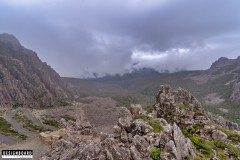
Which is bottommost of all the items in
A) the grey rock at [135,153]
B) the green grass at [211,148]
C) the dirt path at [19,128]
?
the dirt path at [19,128]

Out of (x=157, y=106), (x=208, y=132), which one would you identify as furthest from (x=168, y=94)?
(x=208, y=132)

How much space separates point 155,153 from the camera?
39531 millimetres

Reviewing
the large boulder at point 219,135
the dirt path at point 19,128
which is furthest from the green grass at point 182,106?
the dirt path at point 19,128

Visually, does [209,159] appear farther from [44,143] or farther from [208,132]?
[44,143]

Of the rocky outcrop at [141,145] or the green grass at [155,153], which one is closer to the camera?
the green grass at [155,153]

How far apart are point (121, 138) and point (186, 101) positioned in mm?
39213

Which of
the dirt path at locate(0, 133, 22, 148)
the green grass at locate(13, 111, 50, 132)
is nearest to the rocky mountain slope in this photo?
the dirt path at locate(0, 133, 22, 148)

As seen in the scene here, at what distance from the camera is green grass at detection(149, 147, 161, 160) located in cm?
3890

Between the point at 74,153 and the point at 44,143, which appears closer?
the point at 74,153

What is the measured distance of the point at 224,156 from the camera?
156ft

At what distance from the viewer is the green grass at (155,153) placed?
38900 mm

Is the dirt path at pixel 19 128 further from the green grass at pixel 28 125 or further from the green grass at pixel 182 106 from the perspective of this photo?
the green grass at pixel 182 106

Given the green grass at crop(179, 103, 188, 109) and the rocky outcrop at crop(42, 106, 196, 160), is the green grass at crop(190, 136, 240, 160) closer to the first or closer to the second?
the rocky outcrop at crop(42, 106, 196, 160)

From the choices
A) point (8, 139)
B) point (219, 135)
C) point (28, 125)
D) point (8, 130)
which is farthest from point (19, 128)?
point (219, 135)
